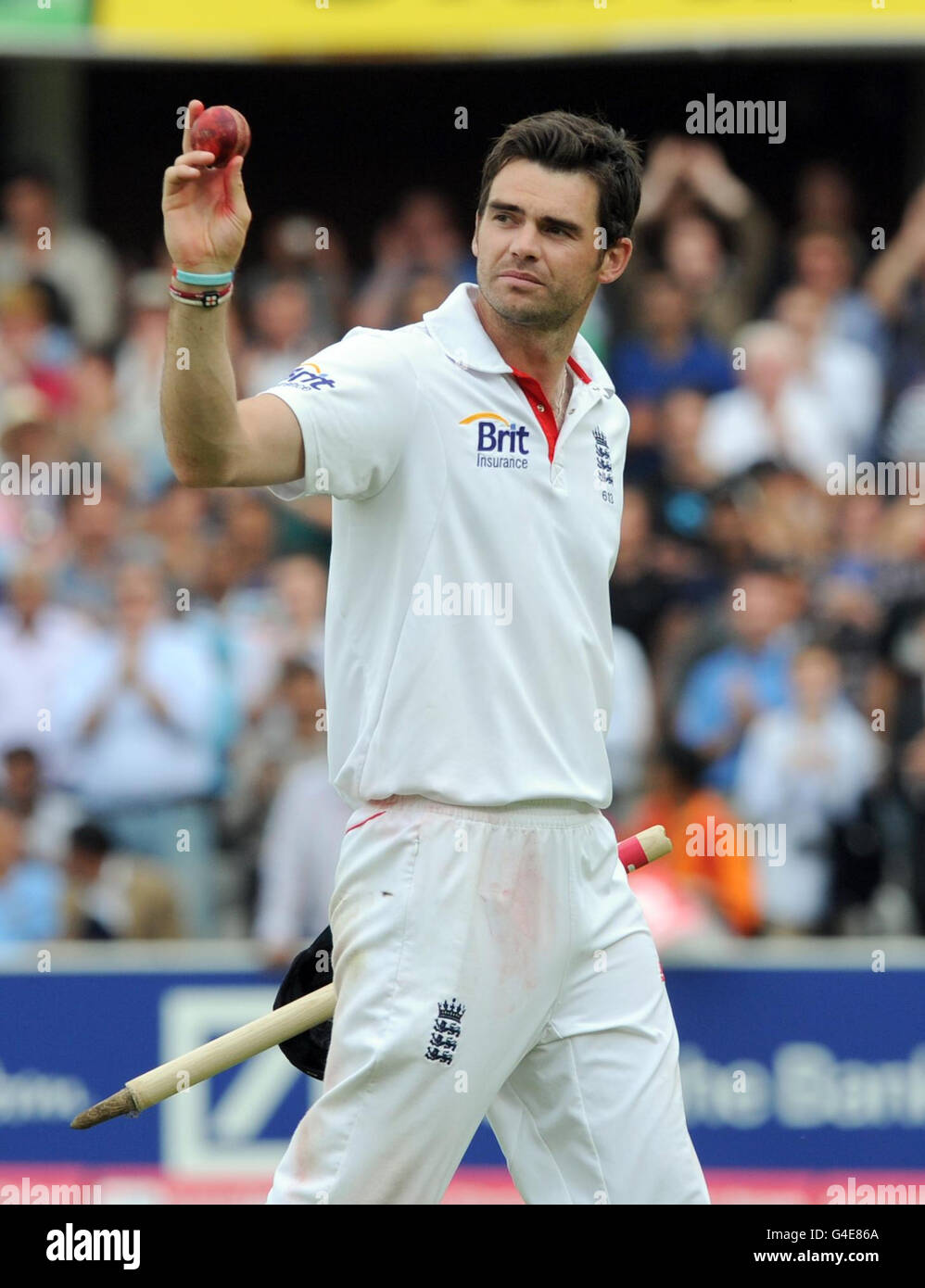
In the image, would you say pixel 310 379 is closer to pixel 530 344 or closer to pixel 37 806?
pixel 530 344

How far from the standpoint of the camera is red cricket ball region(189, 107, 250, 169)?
3.31 metres

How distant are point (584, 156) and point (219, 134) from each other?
1.04 metres

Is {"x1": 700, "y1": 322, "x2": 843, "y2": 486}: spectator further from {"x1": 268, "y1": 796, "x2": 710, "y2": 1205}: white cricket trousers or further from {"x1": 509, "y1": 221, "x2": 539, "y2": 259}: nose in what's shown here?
{"x1": 268, "y1": 796, "x2": 710, "y2": 1205}: white cricket trousers

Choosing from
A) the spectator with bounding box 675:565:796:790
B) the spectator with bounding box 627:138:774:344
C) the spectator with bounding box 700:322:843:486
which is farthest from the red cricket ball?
the spectator with bounding box 627:138:774:344

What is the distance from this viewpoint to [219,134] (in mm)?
3312

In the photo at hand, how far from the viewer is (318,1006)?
13.6ft

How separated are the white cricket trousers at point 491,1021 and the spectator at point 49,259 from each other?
646cm

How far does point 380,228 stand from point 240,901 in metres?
4.76

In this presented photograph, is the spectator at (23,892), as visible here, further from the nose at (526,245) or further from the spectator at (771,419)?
the nose at (526,245)

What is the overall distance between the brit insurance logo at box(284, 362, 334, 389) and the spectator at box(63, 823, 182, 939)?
15.0 ft

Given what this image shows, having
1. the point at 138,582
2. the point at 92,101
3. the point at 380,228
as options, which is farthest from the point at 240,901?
the point at 92,101

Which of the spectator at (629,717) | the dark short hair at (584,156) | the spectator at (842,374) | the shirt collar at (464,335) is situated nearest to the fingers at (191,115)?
the shirt collar at (464,335)

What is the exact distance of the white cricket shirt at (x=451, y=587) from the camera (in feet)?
12.6
